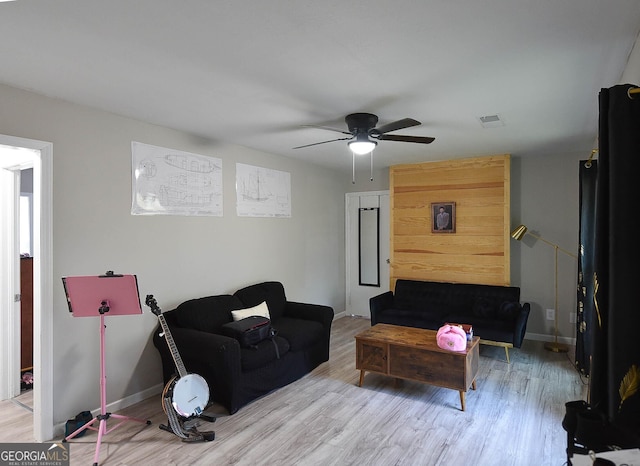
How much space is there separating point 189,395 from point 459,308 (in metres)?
3.48

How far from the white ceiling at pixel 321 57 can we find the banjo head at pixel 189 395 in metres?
2.06

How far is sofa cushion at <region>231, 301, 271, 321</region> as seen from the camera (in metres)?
3.69

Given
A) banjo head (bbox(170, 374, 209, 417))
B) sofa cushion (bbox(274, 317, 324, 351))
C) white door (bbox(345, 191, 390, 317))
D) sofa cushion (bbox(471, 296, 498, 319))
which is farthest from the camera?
white door (bbox(345, 191, 390, 317))

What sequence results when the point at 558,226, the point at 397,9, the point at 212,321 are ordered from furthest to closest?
the point at 558,226 < the point at 212,321 < the point at 397,9

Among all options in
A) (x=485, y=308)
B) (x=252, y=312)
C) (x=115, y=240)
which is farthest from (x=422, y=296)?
(x=115, y=240)

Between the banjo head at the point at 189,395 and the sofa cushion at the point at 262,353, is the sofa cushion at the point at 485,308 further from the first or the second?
the banjo head at the point at 189,395

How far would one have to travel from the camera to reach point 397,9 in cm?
165

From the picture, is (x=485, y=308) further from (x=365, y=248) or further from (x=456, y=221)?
(x=365, y=248)

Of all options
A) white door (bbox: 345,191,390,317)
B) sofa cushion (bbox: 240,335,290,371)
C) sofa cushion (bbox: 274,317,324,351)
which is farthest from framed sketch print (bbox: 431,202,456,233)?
sofa cushion (bbox: 240,335,290,371)

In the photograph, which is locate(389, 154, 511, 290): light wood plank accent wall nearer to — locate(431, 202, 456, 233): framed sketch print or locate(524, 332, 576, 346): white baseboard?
locate(431, 202, 456, 233): framed sketch print

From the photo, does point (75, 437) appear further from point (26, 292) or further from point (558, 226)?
point (558, 226)

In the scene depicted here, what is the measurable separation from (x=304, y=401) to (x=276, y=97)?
99.8 inches

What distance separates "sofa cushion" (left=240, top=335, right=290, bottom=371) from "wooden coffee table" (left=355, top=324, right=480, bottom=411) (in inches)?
28.6

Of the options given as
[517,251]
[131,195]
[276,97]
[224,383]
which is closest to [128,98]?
[131,195]
